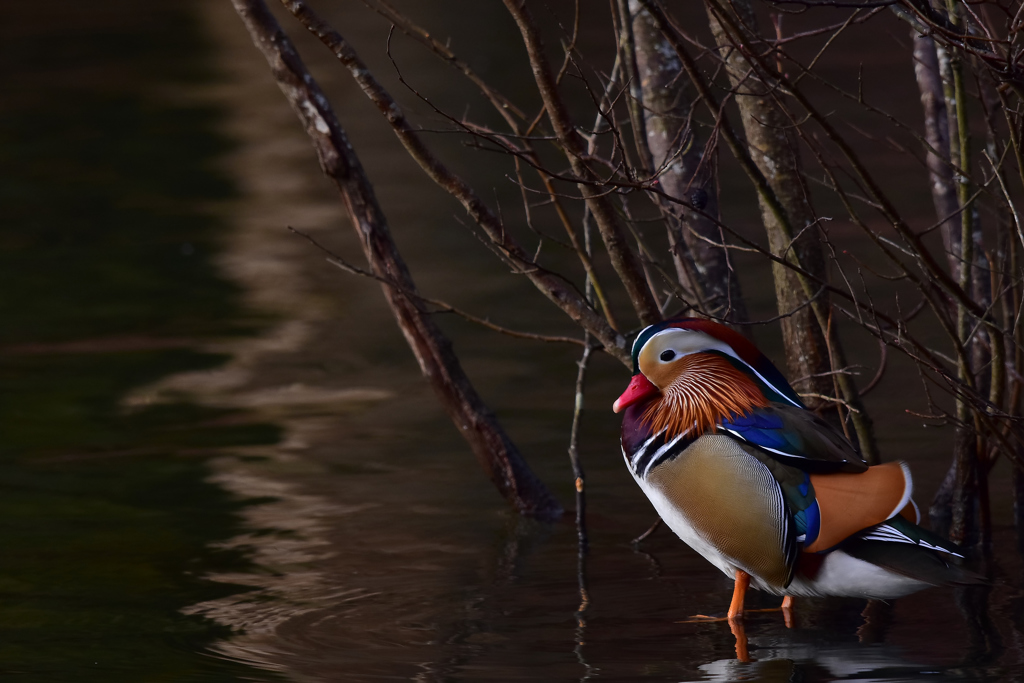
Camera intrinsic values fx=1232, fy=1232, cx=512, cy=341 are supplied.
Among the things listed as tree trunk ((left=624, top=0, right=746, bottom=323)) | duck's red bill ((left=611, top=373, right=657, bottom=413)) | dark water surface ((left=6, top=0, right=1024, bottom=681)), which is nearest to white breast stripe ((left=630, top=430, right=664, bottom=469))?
duck's red bill ((left=611, top=373, right=657, bottom=413))

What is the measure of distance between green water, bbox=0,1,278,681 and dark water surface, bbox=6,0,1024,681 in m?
0.02

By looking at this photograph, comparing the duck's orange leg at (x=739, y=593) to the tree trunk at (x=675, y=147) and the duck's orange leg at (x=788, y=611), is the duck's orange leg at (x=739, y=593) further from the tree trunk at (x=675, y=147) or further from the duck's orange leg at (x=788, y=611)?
the tree trunk at (x=675, y=147)

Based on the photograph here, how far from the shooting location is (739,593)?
307 centimetres

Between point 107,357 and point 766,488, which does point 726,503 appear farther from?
point 107,357

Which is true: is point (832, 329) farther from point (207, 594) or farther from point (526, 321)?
point (526, 321)

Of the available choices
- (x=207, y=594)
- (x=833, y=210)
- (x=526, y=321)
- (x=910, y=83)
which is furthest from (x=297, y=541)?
(x=910, y=83)

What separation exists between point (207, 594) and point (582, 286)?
3.46 m

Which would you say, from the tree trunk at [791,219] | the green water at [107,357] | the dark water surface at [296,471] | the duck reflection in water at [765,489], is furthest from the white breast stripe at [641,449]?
the green water at [107,357]

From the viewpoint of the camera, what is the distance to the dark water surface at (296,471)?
10.3 feet

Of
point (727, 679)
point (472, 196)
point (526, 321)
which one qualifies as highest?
point (472, 196)

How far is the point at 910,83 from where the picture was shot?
966cm

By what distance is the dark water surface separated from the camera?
10.3 feet

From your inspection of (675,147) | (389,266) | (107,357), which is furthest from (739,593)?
(107,357)

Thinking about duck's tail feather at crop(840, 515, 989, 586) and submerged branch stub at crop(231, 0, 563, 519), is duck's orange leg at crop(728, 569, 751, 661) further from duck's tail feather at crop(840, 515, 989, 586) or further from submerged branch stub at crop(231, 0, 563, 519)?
submerged branch stub at crop(231, 0, 563, 519)
